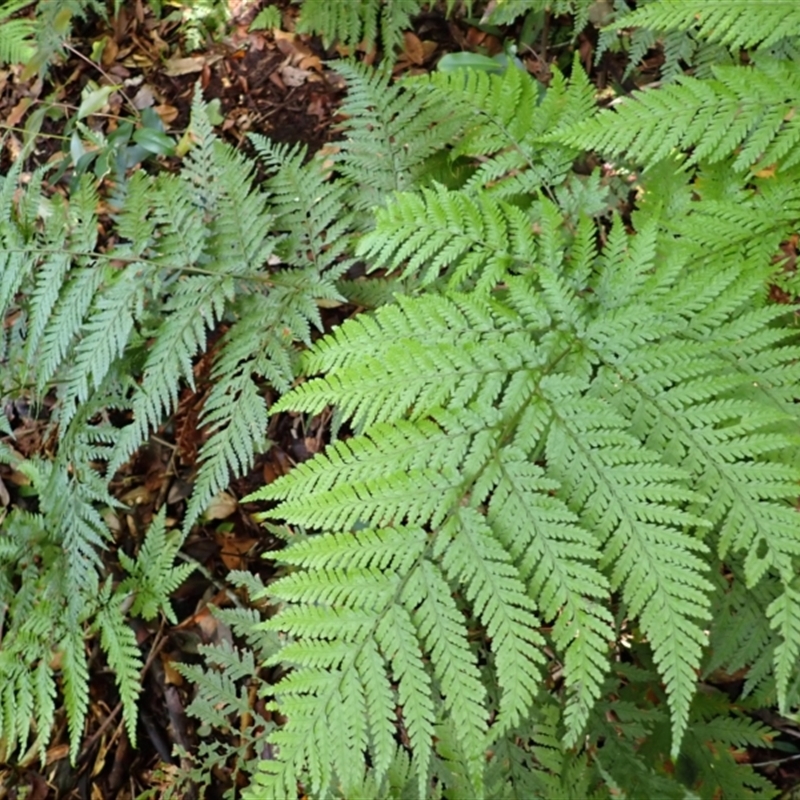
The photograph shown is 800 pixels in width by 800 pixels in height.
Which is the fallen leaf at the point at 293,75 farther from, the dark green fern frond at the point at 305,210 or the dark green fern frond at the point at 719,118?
the dark green fern frond at the point at 719,118

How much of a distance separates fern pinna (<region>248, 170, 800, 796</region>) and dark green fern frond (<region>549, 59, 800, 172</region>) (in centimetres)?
25

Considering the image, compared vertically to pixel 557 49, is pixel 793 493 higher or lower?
lower

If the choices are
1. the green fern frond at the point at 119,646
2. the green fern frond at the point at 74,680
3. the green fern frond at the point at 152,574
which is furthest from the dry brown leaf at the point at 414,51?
the green fern frond at the point at 74,680

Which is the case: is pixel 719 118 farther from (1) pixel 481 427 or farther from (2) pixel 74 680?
(2) pixel 74 680

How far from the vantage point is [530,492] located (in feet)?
5.66

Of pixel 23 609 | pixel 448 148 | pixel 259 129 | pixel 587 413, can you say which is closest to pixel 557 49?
pixel 448 148

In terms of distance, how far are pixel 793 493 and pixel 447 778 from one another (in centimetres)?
127

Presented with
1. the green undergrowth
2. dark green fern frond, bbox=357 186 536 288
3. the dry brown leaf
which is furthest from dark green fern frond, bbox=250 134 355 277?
the dry brown leaf

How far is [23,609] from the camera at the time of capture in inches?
107

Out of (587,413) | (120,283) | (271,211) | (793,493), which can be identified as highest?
(793,493)

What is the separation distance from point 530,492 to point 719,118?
114 centimetres

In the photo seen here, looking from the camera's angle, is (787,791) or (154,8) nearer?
(787,791)

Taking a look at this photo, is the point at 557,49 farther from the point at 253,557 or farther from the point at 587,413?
the point at 253,557

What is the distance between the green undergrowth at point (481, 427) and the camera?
1621 millimetres
